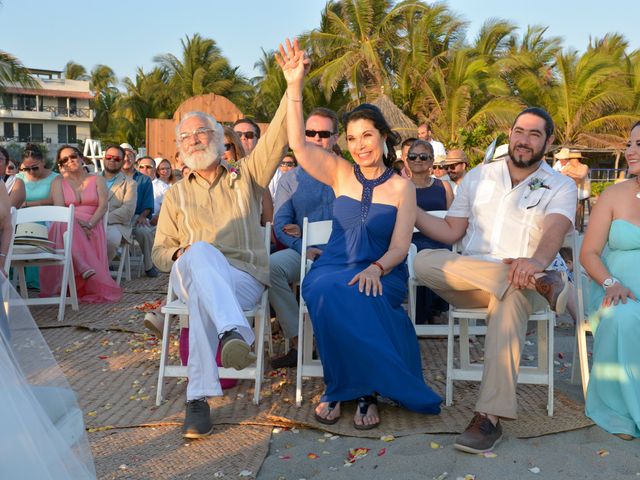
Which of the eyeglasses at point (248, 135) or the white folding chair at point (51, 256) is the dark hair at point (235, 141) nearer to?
the eyeglasses at point (248, 135)

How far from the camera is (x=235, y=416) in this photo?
423 cm

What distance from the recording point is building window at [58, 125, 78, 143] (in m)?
61.7

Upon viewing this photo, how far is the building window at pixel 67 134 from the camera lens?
6169cm

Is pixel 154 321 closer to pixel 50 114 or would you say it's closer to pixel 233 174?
pixel 233 174

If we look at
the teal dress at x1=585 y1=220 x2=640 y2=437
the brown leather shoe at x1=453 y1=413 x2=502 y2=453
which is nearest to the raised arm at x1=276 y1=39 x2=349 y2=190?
the brown leather shoe at x1=453 y1=413 x2=502 y2=453

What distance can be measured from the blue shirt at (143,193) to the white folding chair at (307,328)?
230 inches

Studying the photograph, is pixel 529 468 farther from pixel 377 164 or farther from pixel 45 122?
pixel 45 122

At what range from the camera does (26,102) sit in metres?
60.8

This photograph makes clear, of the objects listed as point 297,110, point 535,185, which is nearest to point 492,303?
point 535,185

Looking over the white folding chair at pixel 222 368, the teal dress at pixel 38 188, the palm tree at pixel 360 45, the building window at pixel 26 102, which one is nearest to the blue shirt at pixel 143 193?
the teal dress at pixel 38 188

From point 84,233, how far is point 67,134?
191ft

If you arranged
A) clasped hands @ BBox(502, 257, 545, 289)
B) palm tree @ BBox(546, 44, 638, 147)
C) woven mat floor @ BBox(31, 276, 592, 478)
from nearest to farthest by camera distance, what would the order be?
woven mat floor @ BBox(31, 276, 592, 478) < clasped hands @ BBox(502, 257, 545, 289) < palm tree @ BBox(546, 44, 638, 147)

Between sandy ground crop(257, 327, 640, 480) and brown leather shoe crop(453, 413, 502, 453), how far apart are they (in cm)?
4

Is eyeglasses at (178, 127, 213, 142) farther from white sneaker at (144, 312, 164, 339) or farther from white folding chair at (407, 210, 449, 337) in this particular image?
white folding chair at (407, 210, 449, 337)
